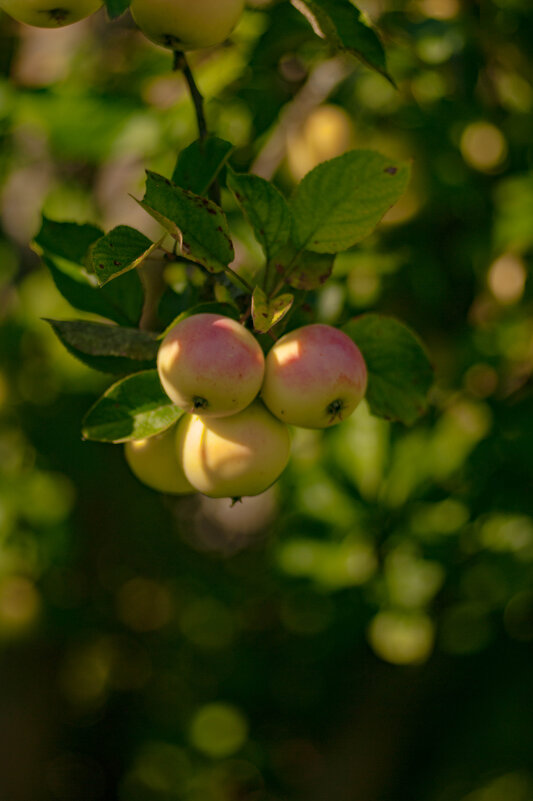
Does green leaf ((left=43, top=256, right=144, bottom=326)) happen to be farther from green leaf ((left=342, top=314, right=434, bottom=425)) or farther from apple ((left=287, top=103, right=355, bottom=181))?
apple ((left=287, top=103, right=355, bottom=181))

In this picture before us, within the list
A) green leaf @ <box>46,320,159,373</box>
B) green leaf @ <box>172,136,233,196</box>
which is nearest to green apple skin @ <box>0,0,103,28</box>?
green leaf @ <box>172,136,233,196</box>

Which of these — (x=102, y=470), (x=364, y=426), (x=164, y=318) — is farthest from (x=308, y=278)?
(x=102, y=470)

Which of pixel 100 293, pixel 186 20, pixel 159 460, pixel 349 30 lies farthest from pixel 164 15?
pixel 159 460

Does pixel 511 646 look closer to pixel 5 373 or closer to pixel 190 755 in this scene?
pixel 190 755

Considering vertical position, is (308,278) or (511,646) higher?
(308,278)

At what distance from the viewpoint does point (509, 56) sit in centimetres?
135

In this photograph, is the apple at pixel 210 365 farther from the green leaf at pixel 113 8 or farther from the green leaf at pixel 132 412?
the green leaf at pixel 113 8

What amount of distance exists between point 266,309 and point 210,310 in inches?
2.6

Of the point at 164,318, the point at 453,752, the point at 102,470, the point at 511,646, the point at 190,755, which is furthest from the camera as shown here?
the point at 190,755

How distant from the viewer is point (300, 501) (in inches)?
58.7

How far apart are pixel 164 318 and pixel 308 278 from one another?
169 mm

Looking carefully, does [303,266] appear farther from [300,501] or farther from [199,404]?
[300,501]

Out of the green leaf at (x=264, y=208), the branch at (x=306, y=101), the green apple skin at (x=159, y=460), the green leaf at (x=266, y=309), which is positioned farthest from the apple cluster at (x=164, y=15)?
the branch at (x=306, y=101)

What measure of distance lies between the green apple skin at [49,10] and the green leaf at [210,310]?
0.25 meters
